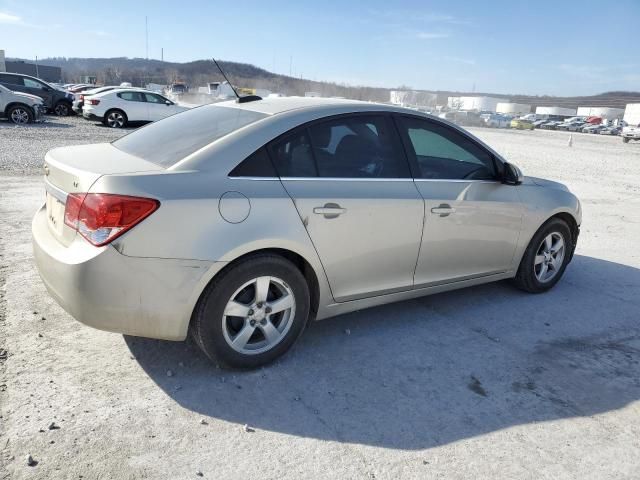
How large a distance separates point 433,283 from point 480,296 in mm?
994

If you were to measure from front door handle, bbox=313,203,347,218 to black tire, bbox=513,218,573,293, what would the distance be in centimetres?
224

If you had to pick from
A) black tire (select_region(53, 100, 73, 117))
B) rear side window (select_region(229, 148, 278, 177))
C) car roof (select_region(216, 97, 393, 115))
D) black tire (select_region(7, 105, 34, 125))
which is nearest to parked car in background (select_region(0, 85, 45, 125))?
black tire (select_region(7, 105, 34, 125))

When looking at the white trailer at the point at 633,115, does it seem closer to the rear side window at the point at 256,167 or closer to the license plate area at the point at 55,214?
the rear side window at the point at 256,167

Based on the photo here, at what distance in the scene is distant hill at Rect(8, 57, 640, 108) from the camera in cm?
11628

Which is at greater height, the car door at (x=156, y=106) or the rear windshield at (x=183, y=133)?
the rear windshield at (x=183, y=133)

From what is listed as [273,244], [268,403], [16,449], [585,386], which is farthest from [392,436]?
[16,449]

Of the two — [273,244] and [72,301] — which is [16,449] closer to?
[72,301]

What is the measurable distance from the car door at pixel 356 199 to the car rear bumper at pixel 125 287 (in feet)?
2.46

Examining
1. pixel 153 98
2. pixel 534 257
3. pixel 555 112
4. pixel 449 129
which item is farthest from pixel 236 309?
pixel 555 112

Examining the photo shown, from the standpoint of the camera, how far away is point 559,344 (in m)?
4.02

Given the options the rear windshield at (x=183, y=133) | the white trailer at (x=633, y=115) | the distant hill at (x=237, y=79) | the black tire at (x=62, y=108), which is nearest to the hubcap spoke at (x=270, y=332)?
the rear windshield at (x=183, y=133)

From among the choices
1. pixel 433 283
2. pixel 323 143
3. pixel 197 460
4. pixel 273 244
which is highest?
pixel 323 143

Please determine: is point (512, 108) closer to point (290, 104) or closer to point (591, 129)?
point (591, 129)

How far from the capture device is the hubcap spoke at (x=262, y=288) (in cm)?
320
